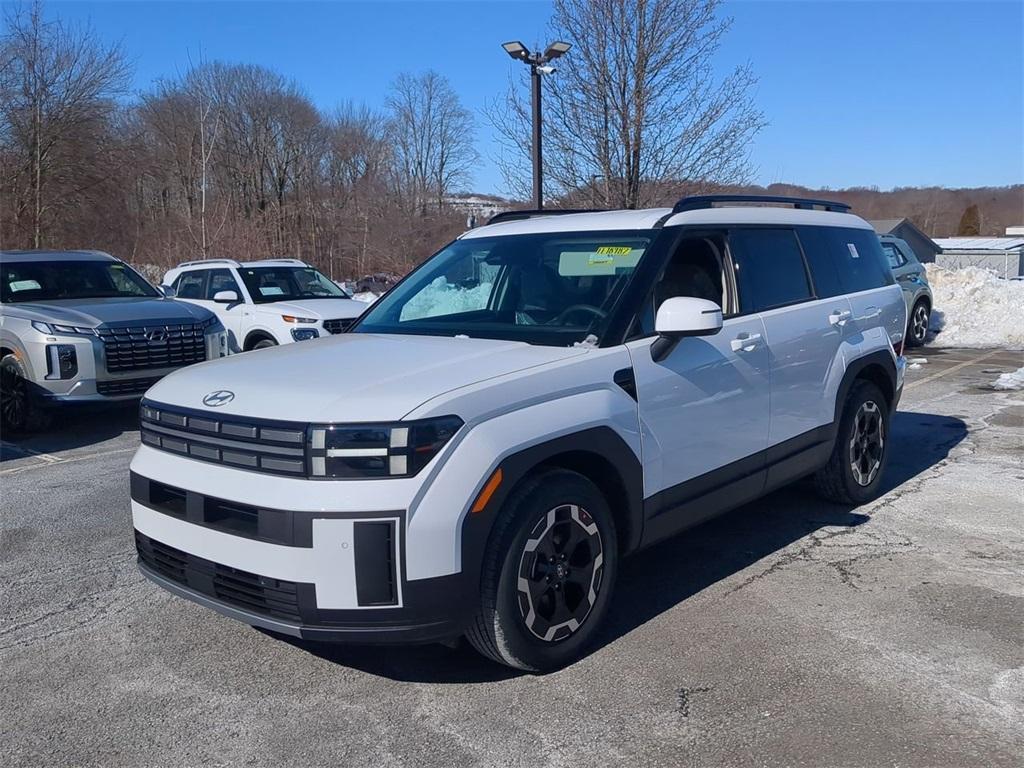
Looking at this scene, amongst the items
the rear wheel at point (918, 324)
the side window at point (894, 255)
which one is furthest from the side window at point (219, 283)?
the rear wheel at point (918, 324)

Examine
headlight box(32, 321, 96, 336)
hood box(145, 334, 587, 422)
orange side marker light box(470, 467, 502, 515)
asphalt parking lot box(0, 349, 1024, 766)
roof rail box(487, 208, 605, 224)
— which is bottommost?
asphalt parking lot box(0, 349, 1024, 766)

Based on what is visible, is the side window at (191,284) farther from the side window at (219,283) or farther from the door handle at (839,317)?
the door handle at (839,317)

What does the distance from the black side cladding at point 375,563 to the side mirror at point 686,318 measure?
5.20 ft

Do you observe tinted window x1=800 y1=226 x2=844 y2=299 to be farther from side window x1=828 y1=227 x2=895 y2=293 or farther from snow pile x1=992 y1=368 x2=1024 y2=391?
snow pile x1=992 y1=368 x2=1024 y2=391

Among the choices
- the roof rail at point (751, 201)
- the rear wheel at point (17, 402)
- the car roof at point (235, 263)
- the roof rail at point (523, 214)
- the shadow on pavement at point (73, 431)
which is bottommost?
the shadow on pavement at point (73, 431)

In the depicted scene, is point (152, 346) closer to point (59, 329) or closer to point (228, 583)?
point (59, 329)

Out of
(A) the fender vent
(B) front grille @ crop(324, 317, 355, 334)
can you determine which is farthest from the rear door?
(B) front grille @ crop(324, 317, 355, 334)

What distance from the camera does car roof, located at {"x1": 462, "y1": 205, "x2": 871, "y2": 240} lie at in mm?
4719

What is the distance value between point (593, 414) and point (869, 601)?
1.87 metres

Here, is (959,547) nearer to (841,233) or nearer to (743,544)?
(743,544)

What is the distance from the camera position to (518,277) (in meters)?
4.86

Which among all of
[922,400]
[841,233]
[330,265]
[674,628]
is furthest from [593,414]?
[330,265]

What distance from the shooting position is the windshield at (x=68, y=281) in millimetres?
10070

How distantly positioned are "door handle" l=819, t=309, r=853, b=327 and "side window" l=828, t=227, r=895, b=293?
21 cm
